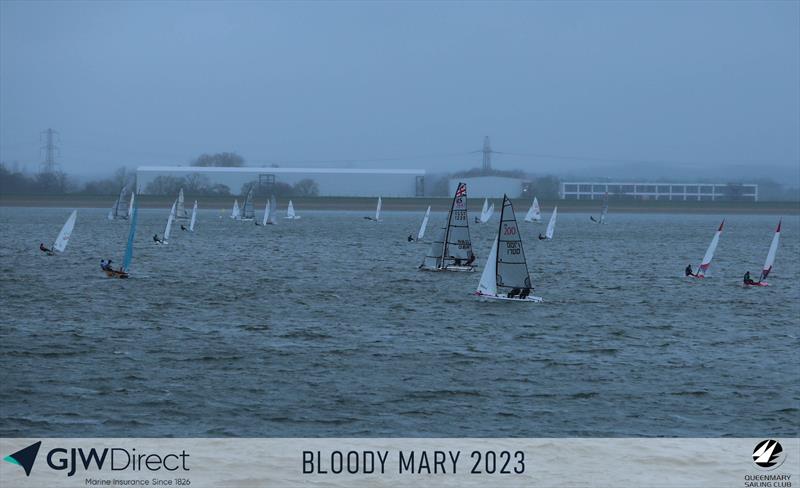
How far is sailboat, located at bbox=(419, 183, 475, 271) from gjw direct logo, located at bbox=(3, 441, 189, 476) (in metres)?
33.9

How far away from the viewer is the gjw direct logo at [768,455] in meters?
13.9

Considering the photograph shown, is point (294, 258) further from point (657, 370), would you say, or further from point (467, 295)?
point (657, 370)

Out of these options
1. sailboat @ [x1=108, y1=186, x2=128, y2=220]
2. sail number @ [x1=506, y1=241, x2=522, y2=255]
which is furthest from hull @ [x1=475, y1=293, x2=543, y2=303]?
sailboat @ [x1=108, y1=186, x2=128, y2=220]

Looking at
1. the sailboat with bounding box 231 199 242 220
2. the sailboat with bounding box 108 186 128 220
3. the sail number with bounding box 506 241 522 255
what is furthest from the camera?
the sailboat with bounding box 231 199 242 220

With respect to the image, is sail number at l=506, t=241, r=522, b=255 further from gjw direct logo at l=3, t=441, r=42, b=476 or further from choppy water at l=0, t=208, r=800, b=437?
gjw direct logo at l=3, t=441, r=42, b=476

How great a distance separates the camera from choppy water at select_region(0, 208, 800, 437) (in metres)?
19.5

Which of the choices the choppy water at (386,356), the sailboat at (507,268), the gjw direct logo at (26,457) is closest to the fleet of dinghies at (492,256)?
the sailboat at (507,268)

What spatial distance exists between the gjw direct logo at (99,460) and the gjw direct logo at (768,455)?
280 inches

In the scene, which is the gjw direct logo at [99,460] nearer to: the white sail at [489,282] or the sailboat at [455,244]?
the white sail at [489,282]

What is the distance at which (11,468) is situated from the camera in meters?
13.2

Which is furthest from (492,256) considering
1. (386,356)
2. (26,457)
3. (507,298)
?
(26,457)

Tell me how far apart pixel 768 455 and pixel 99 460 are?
834 cm

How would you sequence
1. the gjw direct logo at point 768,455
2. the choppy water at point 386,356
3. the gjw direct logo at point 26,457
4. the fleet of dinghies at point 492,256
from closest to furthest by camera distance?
the gjw direct logo at point 26,457
the gjw direct logo at point 768,455
the choppy water at point 386,356
the fleet of dinghies at point 492,256

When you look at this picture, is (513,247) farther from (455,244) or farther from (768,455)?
(768,455)
